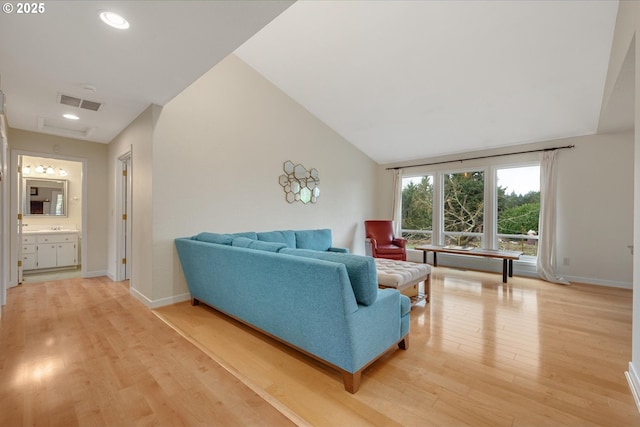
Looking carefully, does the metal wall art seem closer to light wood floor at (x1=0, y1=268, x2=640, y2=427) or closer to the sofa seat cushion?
light wood floor at (x1=0, y1=268, x2=640, y2=427)

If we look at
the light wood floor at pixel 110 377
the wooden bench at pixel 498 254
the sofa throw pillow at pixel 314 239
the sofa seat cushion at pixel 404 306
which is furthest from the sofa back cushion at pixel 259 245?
the wooden bench at pixel 498 254

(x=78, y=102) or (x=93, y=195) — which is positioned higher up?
(x=78, y=102)

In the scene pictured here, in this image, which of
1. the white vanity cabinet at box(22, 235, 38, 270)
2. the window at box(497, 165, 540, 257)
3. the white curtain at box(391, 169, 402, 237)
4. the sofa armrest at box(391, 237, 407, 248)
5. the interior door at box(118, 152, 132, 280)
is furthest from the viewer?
the white curtain at box(391, 169, 402, 237)

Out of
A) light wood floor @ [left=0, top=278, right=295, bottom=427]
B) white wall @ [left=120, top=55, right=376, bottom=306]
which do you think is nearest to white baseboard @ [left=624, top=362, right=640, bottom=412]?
light wood floor @ [left=0, top=278, right=295, bottom=427]

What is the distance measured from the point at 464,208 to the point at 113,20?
6.13 meters

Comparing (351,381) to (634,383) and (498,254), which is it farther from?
(498,254)

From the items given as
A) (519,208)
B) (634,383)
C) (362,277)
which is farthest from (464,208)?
(362,277)

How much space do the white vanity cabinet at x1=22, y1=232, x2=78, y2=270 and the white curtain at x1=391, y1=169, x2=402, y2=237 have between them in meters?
6.77

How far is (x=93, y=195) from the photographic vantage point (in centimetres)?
484

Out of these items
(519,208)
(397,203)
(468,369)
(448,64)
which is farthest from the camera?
(397,203)

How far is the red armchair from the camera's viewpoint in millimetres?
5414

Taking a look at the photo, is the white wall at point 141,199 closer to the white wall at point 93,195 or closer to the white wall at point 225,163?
the white wall at point 225,163

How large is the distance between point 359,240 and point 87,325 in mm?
5060

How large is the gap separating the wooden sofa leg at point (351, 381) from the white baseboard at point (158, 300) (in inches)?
102
